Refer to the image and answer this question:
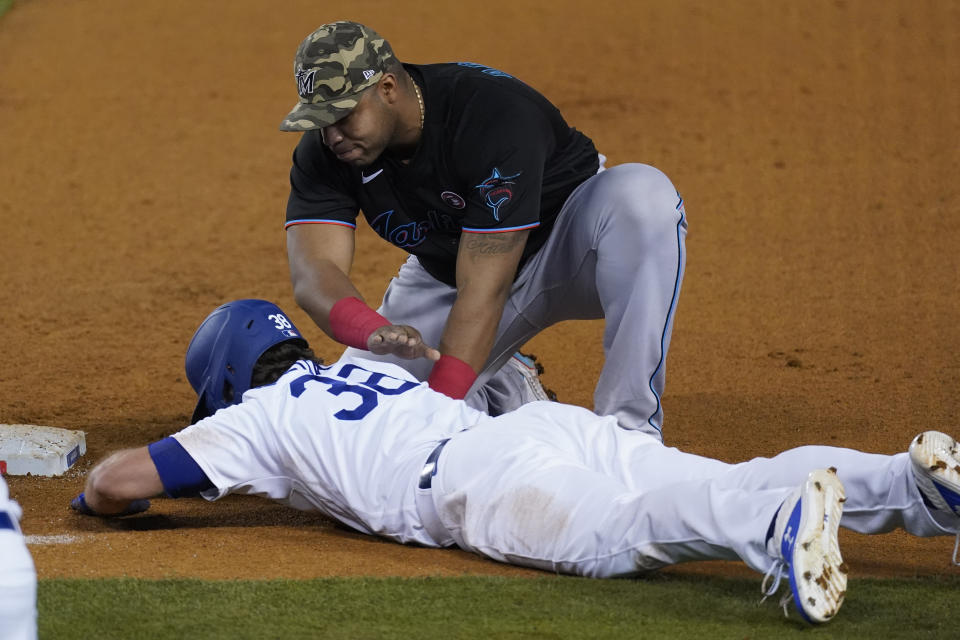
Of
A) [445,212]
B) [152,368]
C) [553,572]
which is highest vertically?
[445,212]

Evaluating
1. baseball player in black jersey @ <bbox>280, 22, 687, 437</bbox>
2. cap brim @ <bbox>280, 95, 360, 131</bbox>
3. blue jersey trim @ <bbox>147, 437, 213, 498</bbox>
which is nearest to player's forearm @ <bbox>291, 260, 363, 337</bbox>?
baseball player in black jersey @ <bbox>280, 22, 687, 437</bbox>

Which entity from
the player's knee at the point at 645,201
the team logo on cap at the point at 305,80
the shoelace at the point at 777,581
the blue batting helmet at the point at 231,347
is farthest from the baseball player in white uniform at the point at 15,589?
the player's knee at the point at 645,201

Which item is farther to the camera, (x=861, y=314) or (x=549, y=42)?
(x=549, y=42)

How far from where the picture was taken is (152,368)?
5.30 meters

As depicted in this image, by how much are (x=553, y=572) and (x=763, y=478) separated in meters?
0.50

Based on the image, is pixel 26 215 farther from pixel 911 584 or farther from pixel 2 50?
pixel 911 584

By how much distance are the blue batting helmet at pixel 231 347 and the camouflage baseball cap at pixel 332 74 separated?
1.78 feet

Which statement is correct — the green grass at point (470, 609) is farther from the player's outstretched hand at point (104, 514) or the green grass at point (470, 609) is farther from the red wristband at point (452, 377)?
the red wristband at point (452, 377)

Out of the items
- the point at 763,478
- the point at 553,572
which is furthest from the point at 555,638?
the point at 763,478

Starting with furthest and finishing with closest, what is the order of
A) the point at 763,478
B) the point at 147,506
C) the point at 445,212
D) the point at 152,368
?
the point at 152,368 → the point at 445,212 → the point at 147,506 → the point at 763,478

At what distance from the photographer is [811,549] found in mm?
2260

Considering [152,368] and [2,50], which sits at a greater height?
[2,50]

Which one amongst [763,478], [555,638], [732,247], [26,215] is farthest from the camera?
[26,215]

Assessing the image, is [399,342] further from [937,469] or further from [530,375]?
[937,469]
